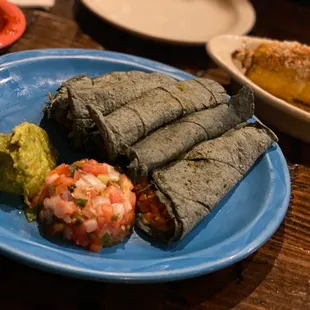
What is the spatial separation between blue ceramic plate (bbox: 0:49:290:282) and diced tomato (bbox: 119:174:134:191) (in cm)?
12

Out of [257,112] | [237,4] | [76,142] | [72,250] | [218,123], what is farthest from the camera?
[237,4]

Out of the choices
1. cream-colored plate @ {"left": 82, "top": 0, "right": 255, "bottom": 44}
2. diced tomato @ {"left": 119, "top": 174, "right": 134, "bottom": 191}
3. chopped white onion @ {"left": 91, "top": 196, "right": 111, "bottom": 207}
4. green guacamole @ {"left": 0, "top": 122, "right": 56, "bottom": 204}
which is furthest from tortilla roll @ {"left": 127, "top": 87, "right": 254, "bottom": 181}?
cream-colored plate @ {"left": 82, "top": 0, "right": 255, "bottom": 44}

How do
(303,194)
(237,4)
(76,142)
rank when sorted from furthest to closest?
(237,4) < (303,194) < (76,142)

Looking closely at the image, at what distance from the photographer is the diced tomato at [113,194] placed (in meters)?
→ 1.22

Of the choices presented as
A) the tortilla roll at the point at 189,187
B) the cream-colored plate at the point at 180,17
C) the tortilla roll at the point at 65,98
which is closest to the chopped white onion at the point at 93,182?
the tortilla roll at the point at 189,187

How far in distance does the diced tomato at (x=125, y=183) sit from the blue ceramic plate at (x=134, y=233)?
12cm

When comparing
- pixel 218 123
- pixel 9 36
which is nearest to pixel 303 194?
pixel 218 123

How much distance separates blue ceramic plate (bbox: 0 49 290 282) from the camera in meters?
1.09

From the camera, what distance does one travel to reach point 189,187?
1.30m

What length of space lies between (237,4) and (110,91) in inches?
53.8

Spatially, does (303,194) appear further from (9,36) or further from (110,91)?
(9,36)

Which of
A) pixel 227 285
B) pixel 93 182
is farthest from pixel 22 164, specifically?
pixel 227 285

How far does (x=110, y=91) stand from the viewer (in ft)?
4.88

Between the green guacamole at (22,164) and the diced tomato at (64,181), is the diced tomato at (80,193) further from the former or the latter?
the green guacamole at (22,164)
